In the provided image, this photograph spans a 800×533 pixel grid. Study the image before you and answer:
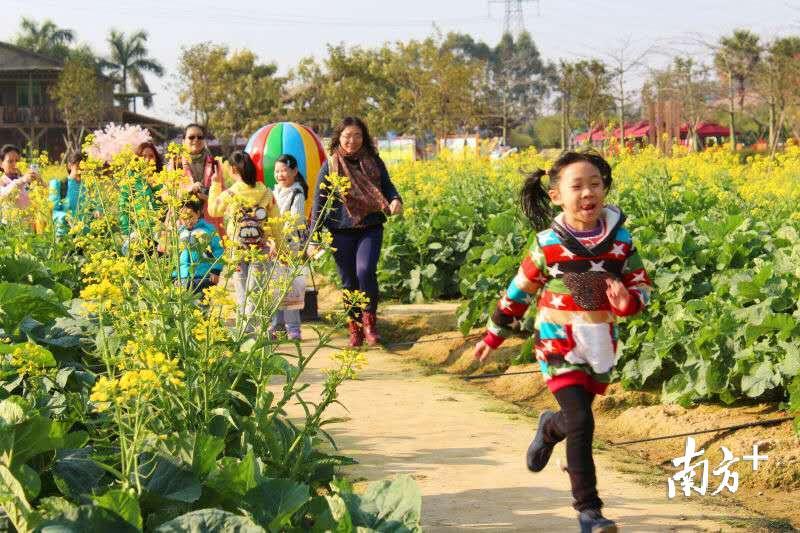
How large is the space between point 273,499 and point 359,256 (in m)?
6.12

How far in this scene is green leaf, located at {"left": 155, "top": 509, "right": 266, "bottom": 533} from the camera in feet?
10.4

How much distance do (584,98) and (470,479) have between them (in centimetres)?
3085

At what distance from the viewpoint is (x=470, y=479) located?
17.6 feet

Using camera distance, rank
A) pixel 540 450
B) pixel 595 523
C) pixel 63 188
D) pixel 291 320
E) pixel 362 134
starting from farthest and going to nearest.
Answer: pixel 63 188 → pixel 362 134 → pixel 291 320 → pixel 540 450 → pixel 595 523

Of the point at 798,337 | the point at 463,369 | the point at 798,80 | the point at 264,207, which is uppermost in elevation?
the point at 798,80

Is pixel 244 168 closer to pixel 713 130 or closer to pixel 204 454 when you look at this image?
pixel 204 454

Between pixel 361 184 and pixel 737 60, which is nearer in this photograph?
pixel 361 184

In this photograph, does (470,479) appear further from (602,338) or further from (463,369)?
(463,369)

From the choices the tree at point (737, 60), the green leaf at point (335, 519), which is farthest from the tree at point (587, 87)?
the green leaf at point (335, 519)

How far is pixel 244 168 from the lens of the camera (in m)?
8.83

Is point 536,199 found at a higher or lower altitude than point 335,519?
higher

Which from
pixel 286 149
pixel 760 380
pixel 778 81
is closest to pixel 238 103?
pixel 778 81

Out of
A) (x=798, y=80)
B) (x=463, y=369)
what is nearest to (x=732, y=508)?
(x=463, y=369)

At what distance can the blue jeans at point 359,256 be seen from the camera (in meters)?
9.52
